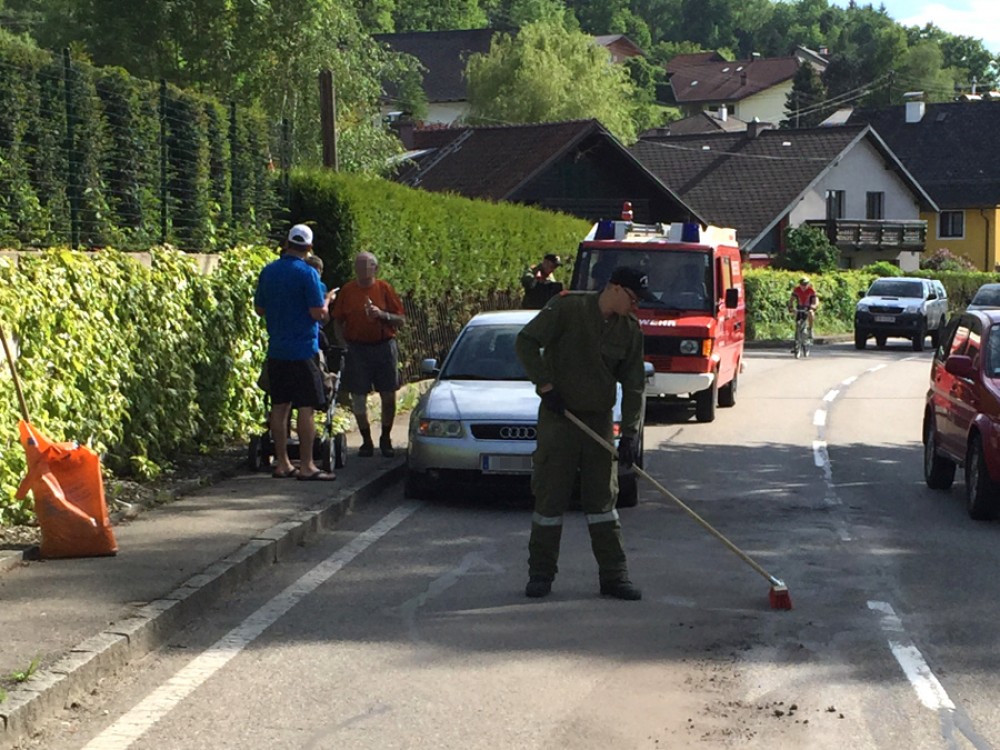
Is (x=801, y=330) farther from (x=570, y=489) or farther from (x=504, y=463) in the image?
(x=570, y=489)

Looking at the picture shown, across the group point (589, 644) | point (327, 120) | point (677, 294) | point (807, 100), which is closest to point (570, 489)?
point (589, 644)

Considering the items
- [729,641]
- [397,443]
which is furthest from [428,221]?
[729,641]

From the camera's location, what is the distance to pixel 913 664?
7.62 meters

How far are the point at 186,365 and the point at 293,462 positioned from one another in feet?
3.83

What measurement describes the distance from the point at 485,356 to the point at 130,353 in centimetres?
305

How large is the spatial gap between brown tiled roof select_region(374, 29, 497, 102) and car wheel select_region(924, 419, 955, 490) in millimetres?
104430

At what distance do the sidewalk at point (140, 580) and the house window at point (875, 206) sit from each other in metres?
64.1

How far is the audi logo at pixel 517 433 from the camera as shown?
12703 mm

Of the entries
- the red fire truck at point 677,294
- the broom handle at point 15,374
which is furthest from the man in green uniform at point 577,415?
the red fire truck at point 677,294

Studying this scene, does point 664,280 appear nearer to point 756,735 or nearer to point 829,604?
point 829,604

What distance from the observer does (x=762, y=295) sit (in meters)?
49.4

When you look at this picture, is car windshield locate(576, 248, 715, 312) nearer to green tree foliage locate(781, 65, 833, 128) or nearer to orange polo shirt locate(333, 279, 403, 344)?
orange polo shirt locate(333, 279, 403, 344)

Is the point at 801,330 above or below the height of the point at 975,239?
below

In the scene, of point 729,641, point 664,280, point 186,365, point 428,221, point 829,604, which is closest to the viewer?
point 729,641
